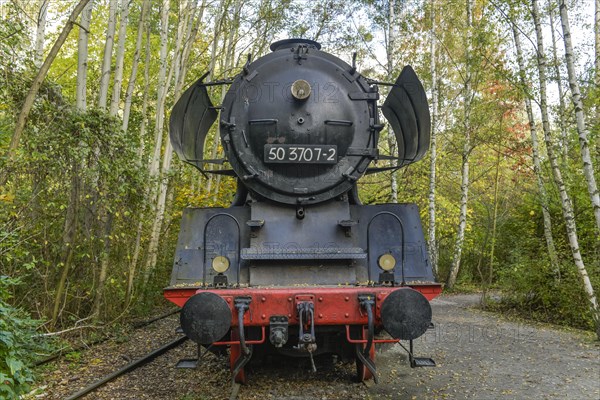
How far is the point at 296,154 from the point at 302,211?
1.74ft

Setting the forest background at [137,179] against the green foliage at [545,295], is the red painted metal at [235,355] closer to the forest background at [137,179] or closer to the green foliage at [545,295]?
the forest background at [137,179]

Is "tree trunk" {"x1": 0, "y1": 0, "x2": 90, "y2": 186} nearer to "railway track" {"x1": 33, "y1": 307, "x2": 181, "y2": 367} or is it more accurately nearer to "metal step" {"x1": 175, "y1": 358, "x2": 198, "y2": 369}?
"railway track" {"x1": 33, "y1": 307, "x2": 181, "y2": 367}

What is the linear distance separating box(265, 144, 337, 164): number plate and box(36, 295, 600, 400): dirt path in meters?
2.03

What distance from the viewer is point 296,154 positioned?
15.1 ft

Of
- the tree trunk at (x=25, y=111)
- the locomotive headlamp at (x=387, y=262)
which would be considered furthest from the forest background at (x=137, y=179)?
the locomotive headlamp at (x=387, y=262)

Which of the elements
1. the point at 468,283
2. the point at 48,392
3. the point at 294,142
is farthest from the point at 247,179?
the point at 468,283

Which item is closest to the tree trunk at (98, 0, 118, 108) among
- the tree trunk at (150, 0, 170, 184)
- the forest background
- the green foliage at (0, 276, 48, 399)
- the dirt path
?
the forest background

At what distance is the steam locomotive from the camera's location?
408cm

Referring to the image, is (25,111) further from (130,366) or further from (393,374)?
(393,374)

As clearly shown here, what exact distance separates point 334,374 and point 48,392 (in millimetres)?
2614

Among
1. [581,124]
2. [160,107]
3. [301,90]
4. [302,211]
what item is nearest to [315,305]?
[302,211]

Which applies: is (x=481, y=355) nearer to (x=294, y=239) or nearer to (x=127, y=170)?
(x=294, y=239)

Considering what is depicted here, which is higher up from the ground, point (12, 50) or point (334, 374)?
point (12, 50)

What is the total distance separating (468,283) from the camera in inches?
631
